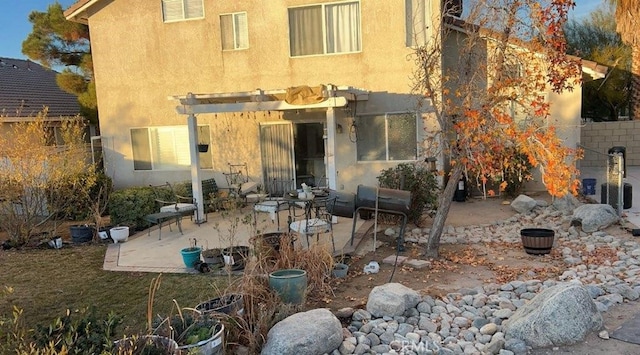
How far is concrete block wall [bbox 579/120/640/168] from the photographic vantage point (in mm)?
17219

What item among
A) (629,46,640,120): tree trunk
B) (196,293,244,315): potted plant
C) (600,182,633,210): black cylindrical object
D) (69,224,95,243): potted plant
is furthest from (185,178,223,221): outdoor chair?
(629,46,640,120): tree trunk

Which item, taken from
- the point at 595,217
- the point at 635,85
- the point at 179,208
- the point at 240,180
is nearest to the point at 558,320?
the point at 595,217

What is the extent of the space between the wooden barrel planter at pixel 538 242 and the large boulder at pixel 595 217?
1.47 meters

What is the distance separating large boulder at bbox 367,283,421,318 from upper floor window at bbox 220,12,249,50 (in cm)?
894

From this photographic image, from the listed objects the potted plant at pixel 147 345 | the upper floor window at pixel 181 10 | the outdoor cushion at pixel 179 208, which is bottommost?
the potted plant at pixel 147 345

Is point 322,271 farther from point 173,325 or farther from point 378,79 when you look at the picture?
point 378,79

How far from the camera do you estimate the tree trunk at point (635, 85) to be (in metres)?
16.3

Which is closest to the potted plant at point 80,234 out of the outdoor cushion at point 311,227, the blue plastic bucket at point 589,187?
the outdoor cushion at point 311,227

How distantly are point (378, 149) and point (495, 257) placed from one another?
4921 millimetres

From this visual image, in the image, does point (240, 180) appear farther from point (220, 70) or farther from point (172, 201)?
point (220, 70)

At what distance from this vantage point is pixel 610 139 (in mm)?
17672

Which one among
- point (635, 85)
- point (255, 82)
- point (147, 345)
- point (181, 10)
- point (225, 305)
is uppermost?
point (181, 10)

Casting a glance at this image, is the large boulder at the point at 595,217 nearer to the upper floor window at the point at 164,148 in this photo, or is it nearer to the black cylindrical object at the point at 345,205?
the black cylindrical object at the point at 345,205

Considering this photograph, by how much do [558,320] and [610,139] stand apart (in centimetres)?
1625
